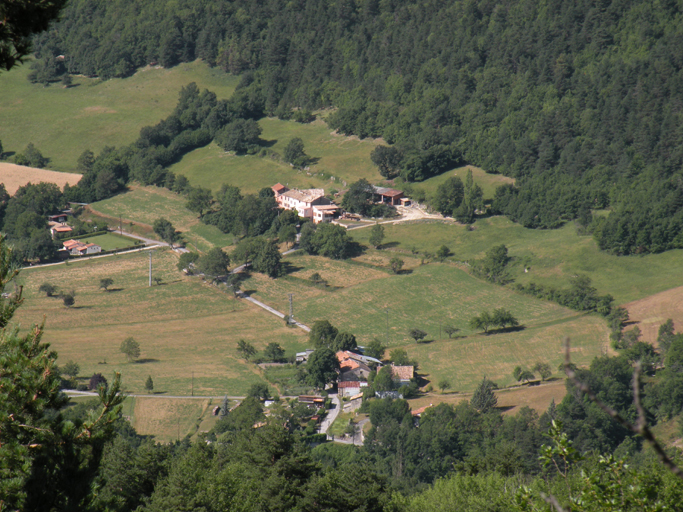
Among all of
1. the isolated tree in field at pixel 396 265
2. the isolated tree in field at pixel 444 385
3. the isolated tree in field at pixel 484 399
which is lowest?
the isolated tree in field at pixel 396 265

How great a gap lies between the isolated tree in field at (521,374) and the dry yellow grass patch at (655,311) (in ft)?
42.7

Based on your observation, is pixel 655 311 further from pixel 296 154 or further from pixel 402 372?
pixel 296 154

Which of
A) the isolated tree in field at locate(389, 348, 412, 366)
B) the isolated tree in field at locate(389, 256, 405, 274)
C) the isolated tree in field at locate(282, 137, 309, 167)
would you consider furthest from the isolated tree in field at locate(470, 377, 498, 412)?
the isolated tree in field at locate(282, 137, 309, 167)

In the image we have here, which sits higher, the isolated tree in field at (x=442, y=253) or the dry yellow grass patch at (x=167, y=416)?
the dry yellow grass patch at (x=167, y=416)

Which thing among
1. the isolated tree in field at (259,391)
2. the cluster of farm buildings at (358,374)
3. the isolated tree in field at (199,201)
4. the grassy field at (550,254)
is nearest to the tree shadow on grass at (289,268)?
the grassy field at (550,254)

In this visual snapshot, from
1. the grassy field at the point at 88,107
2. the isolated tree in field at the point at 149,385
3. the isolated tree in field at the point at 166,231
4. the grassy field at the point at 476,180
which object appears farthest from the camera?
the grassy field at the point at 88,107

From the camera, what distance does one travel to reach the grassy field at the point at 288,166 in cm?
12169

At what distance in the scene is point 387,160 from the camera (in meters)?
121

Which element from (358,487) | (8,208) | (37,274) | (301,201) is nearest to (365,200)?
(301,201)

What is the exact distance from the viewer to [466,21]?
142375mm

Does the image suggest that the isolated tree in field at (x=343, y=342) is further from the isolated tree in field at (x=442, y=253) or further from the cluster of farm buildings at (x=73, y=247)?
the cluster of farm buildings at (x=73, y=247)

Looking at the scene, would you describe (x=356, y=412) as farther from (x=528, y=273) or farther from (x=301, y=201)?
(x=301, y=201)

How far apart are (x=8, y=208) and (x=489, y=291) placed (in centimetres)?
7122

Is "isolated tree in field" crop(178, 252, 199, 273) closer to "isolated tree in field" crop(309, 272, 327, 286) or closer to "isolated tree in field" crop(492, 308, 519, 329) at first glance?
"isolated tree in field" crop(309, 272, 327, 286)
